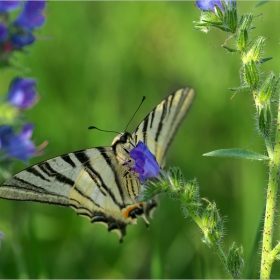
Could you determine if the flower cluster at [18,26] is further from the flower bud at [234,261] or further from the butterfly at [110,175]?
the flower bud at [234,261]

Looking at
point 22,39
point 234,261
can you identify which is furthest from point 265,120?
point 22,39

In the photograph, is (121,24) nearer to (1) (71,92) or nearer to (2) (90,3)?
(2) (90,3)

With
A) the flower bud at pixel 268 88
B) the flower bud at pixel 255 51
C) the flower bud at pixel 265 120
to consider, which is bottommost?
the flower bud at pixel 265 120

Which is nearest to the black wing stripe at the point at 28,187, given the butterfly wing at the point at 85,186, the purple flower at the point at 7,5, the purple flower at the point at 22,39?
the butterfly wing at the point at 85,186

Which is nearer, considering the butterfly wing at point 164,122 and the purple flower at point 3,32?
the purple flower at point 3,32

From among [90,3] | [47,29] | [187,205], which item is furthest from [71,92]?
[187,205]

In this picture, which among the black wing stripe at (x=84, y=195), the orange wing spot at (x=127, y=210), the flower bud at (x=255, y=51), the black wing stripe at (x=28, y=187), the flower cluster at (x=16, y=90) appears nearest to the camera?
the flower bud at (x=255, y=51)

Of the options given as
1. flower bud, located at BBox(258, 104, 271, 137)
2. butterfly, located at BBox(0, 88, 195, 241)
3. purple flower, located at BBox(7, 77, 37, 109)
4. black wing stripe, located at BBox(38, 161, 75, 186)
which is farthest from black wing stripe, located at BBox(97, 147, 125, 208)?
flower bud, located at BBox(258, 104, 271, 137)
